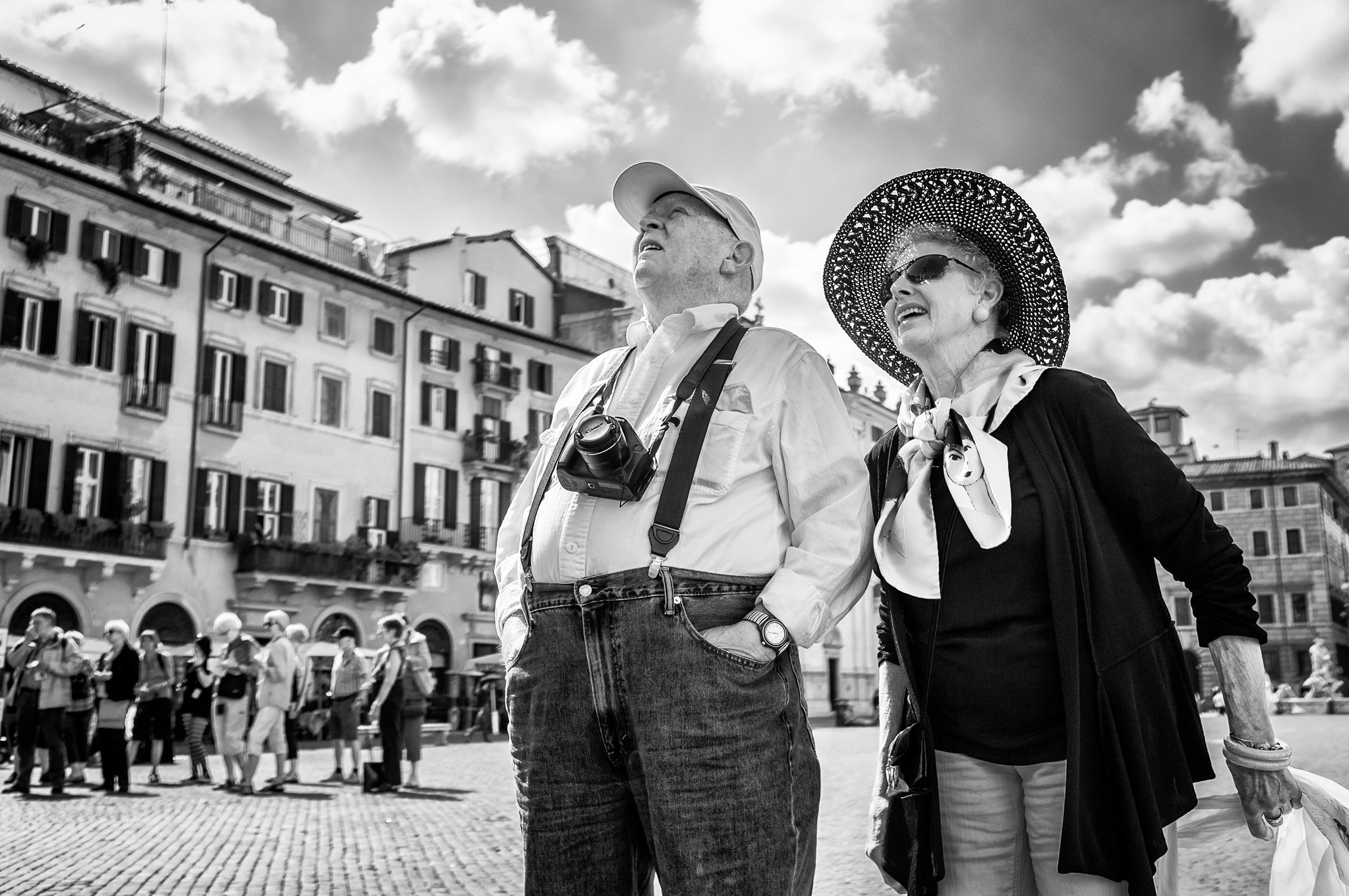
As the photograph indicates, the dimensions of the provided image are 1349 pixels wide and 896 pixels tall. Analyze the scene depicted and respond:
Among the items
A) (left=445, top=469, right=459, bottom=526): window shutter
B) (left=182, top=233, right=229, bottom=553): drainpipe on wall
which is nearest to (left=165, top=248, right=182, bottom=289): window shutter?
(left=182, top=233, right=229, bottom=553): drainpipe on wall

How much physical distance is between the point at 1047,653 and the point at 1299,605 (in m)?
79.3

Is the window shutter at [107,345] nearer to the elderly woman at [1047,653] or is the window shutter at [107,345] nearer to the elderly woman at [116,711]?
the elderly woman at [116,711]

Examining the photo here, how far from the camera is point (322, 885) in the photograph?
277 inches

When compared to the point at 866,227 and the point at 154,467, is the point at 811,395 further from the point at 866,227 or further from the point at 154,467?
the point at 154,467

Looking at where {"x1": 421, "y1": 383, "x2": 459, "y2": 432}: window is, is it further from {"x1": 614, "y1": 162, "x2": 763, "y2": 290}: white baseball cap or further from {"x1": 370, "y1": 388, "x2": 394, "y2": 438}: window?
{"x1": 614, "y1": 162, "x2": 763, "y2": 290}: white baseball cap

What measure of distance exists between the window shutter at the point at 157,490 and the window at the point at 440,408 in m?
8.60

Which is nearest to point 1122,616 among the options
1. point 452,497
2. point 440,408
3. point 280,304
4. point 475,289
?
point 280,304

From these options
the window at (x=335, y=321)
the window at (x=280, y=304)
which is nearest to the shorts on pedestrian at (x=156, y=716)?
the window at (x=280, y=304)

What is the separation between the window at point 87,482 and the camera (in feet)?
92.4

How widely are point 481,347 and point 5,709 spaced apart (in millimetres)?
25233

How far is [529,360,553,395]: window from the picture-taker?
41.1 m

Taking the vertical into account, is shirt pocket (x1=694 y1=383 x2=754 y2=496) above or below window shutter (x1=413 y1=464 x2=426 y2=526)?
below

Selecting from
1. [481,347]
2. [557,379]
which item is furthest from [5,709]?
[557,379]

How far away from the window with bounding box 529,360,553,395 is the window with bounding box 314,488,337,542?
8.61 m
